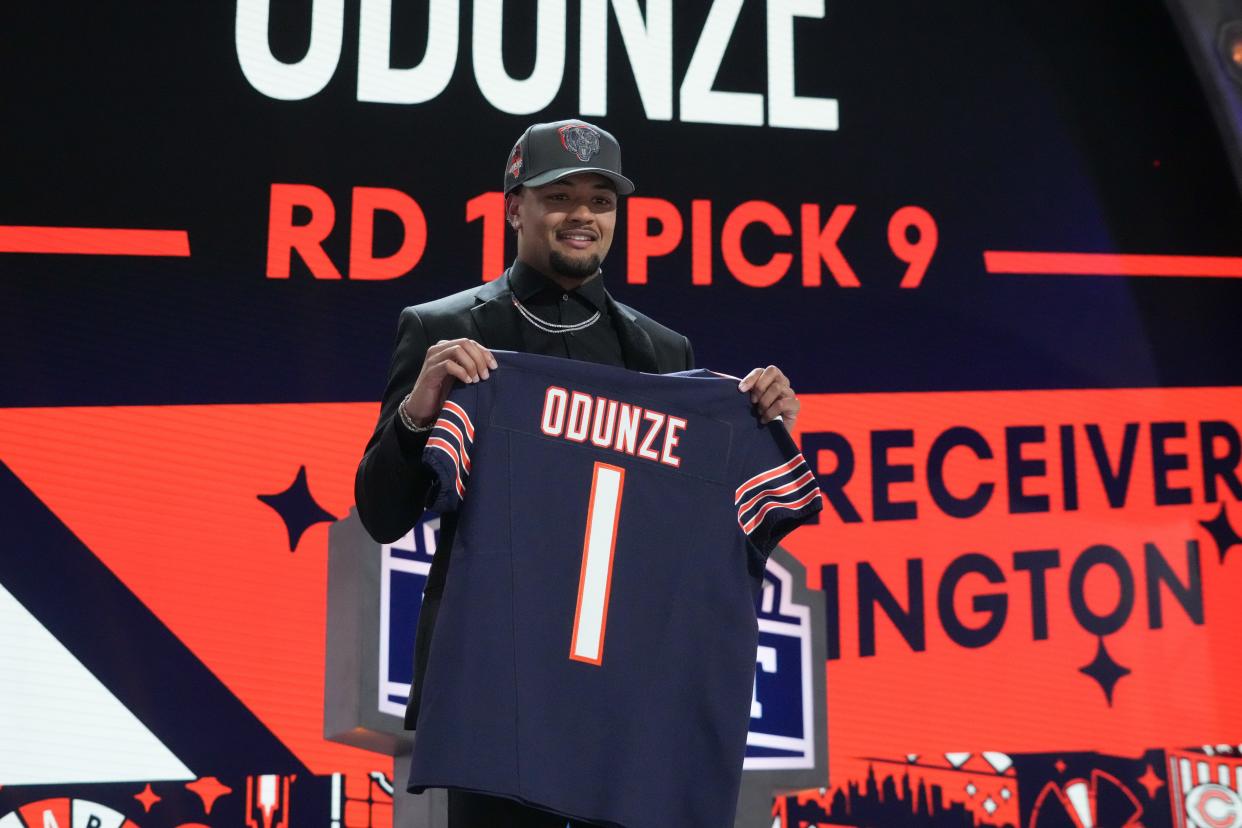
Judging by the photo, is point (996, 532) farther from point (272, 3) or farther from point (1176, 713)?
point (272, 3)

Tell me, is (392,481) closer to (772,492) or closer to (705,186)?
(772,492)

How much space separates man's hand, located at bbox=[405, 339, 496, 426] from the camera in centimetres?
158

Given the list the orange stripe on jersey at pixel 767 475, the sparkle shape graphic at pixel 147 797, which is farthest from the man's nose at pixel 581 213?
the sparkle shape graphic at pixel 147 797

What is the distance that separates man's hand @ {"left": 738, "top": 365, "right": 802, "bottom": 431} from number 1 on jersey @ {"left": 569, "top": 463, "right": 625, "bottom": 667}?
0.20 m

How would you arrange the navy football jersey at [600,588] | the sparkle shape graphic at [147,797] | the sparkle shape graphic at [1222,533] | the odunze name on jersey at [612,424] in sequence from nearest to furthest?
1. the navy football jersey at [600,588]
2. the odunze name on jersey at [612,424]
3. the sparkle shape graphic at [147,797]
4. the sparkle shape graphic at [1222,533]

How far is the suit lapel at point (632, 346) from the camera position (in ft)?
5.95

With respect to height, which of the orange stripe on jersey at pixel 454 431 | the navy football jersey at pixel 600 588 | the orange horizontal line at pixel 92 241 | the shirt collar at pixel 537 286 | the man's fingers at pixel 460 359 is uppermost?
the orange horizontal line at pixel 92 241

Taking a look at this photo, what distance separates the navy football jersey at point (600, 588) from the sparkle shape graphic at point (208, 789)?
192 cm

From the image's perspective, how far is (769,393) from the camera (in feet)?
5.72

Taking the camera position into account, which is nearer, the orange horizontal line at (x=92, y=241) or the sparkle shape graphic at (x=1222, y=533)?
the orange horizontal line at (x=92, y=241)

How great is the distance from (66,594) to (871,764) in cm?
198

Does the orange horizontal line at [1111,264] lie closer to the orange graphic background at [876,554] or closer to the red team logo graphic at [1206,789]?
the orange graphic background at [876,554]

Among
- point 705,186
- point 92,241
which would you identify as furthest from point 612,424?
point 92,241

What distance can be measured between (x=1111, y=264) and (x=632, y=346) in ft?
7.99
